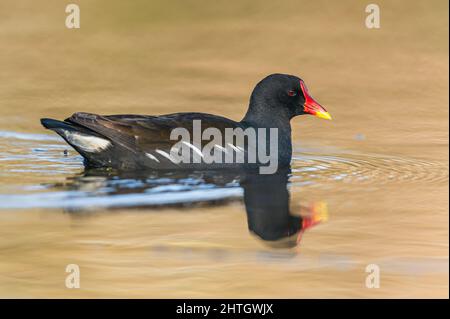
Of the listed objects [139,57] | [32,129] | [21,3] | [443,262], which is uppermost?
[21,3]

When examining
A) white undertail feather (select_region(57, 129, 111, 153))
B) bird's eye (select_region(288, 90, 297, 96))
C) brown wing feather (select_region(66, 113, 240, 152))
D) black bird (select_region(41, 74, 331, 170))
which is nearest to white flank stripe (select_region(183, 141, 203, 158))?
black bird (select_region(41, 74, 331, 170))

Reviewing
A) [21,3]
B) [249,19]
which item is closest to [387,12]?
[249,19]

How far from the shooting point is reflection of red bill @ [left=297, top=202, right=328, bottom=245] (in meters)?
6.93

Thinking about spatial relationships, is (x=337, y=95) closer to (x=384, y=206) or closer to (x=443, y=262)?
(x=384, y=206)

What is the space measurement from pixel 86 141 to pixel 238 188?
4.72 ft

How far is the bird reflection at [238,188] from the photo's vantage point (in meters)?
6.93

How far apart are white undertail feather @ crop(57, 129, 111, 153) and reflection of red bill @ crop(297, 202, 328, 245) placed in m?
2.02

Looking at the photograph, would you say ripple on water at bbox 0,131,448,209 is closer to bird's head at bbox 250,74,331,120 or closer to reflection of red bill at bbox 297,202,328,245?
bird's head at bbox 250,74,331,120

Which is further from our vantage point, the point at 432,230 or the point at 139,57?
the point at 139,57

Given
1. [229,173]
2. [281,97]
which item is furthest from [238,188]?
[281,97]

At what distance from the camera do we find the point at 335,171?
8.70 metres

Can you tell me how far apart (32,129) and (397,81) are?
4795 mm

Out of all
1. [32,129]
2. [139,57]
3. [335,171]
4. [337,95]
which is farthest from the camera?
[139,57]

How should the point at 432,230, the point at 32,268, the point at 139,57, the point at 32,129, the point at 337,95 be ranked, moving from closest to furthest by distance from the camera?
the point at 32,268 → the point at 432,230 → the point at 32,129 → the point at 337,95 → the point at 139,57
